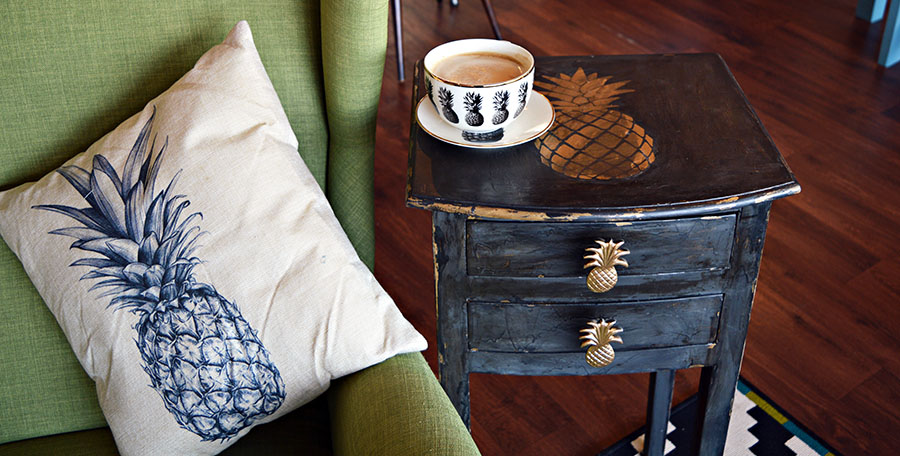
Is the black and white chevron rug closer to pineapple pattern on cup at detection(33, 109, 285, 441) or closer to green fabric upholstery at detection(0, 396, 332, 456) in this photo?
green fabric upholstery at detection(0, 396, 332, 456)

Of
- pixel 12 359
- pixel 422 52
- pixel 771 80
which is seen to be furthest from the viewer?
pixel 422 52

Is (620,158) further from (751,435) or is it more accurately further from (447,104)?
(751,435)

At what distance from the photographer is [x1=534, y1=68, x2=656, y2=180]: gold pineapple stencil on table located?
2.75 feet

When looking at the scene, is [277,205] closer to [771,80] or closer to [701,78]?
[701,78]

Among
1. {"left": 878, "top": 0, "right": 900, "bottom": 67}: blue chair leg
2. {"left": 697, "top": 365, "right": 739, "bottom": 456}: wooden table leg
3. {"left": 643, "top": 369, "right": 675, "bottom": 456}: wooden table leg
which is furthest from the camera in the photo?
{"left": 878, "top": 0, "right": 900, "bottom": 67}: blue chair leg

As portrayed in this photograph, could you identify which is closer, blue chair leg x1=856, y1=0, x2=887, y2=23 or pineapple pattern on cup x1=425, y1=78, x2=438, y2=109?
pineapple pattern on cup x1=425, y1=78, x2=438, y2=109

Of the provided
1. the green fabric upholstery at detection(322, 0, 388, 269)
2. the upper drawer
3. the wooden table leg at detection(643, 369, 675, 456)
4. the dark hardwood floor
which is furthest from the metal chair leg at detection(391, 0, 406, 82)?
the upper drawer

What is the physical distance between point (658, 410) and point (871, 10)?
1.76m

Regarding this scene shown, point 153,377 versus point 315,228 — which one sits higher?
point 315,228

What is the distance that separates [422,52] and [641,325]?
5.19 ft

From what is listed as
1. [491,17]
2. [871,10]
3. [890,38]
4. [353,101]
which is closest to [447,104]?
[353,101]

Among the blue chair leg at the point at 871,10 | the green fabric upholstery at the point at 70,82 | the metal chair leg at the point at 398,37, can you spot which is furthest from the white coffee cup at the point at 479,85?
the blue chair leg at the point at 871,10

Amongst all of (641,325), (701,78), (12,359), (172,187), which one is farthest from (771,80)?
(12,359)

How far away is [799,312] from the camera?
59.7 inches
